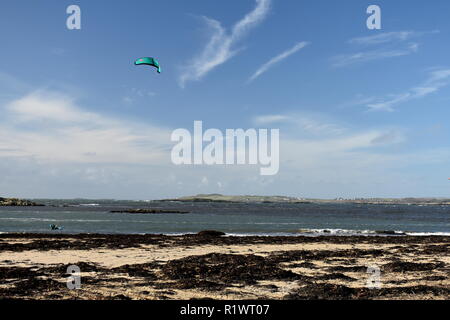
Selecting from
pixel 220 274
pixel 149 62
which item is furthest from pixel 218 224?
pixel 220 274

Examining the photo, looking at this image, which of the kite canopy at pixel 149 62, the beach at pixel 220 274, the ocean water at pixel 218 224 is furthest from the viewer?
the ocean water at pixel 218 224

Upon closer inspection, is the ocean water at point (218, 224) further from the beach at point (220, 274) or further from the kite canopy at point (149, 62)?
the kite canopy at point (149, 62)

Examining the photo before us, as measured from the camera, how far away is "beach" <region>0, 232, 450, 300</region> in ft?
44.6

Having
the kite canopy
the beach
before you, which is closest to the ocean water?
the beach

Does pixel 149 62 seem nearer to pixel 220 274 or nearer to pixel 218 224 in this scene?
pixel 220 274

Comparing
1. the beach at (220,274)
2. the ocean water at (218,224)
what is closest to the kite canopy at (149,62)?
the beach at (220,274)

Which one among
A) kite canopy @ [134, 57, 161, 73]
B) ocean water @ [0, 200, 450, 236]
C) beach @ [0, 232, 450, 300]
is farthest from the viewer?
ocean water @ [0, 200, 450, 236]

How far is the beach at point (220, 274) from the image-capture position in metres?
13.6

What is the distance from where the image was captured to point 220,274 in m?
17.1

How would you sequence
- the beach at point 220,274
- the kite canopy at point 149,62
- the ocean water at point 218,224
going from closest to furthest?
the beach at point 220,274 < the kite canopy at point 149,62 < the ocean water at point 218,224

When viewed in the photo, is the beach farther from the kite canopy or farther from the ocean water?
the ocean water

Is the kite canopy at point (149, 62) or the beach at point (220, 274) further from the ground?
the kite canopy at point (149, 62)
